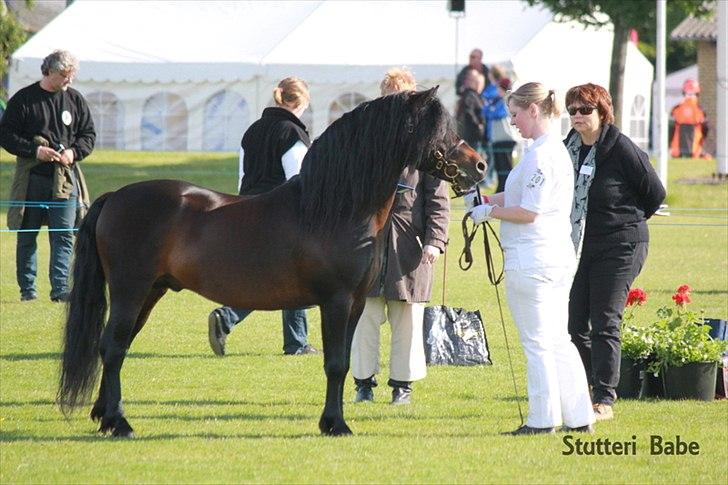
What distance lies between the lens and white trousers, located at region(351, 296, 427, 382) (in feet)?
27.5

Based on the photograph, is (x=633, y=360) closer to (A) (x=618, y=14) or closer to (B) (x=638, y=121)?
(A) (x=618, y=14)

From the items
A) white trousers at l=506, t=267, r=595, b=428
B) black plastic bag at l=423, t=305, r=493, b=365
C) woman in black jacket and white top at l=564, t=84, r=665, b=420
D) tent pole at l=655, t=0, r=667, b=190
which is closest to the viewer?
white trousers at l=506, t=267, r=595, b=428

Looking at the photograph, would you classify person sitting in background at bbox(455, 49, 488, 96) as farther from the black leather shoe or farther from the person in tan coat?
the black leather shoe

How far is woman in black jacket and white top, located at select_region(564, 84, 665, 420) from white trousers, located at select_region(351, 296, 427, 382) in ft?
3.96

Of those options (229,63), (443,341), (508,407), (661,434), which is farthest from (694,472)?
(229,63)

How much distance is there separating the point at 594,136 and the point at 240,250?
2321 mm

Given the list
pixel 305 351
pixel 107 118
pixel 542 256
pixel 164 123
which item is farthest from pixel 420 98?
pixel 107 118

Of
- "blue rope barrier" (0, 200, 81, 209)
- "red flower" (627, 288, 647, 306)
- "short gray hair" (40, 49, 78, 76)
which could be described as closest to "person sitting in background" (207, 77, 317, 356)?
"red flower" (627, 288, 647, 306)

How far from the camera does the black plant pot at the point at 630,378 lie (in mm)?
8570

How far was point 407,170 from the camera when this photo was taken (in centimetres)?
809

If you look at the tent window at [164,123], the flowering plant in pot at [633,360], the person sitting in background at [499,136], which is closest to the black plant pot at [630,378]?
the flowering plant in pot at [633,360]

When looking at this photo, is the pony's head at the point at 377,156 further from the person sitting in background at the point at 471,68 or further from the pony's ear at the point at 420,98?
the person sitting in background at the point at 471,68

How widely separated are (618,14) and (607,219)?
20.1 metres

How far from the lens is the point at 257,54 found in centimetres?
2933
